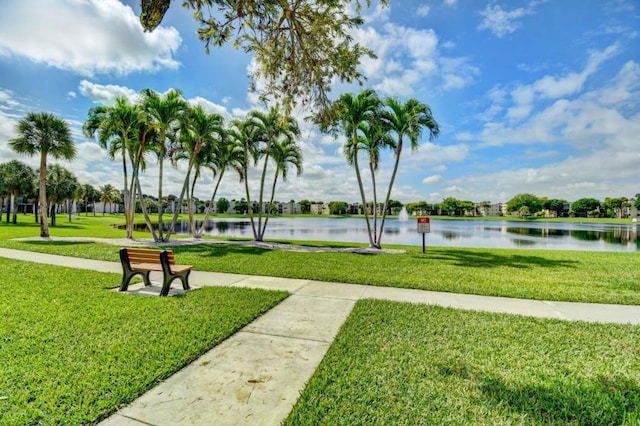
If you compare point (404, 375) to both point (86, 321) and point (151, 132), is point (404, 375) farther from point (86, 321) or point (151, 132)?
point (151, 132)

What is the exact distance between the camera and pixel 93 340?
404 centimetres

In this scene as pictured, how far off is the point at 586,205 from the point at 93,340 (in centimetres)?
15743

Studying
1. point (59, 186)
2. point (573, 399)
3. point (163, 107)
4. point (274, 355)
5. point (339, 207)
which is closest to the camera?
point (573, 399)

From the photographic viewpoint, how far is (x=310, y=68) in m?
6.31

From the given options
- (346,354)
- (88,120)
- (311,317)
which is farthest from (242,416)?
(88,120)

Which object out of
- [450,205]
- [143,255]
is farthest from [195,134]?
[450,205]

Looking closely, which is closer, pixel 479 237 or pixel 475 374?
pixel 475 374

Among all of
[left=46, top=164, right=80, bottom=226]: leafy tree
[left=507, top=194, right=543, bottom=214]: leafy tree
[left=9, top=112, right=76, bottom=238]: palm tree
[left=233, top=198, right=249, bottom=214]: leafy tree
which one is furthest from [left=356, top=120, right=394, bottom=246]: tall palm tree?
[left=507, top=194, right=543, bottom=214]: leafy tree

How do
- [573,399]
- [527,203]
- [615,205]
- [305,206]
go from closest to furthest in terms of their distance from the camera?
[573,399], [615,205], [527,203], [305,206]

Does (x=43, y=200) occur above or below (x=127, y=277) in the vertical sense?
above

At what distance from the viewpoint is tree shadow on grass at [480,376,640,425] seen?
2.68 m

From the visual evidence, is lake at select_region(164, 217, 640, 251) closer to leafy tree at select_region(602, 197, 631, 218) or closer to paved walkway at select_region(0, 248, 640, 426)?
paved walkway at select_region(0, 248, 640, 426)

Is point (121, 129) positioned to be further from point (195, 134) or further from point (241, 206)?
point (241, 206)

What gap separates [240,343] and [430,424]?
100.0 inches
